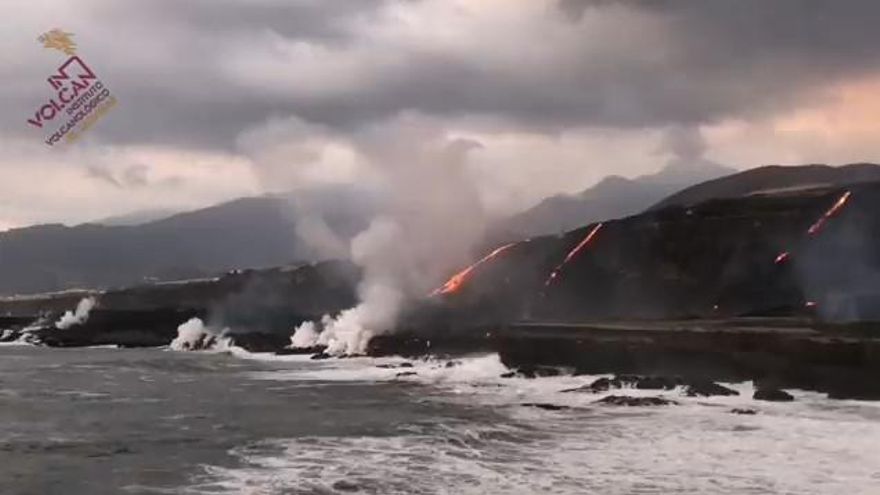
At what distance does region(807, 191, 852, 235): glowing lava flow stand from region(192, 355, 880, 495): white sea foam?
66436 millimetres

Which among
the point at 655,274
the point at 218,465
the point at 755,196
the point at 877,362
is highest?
the point at 755,196

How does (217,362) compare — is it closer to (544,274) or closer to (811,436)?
(544,274)

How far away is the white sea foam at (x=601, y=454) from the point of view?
24453mm

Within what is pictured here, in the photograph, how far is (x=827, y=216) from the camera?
10656 centimetres

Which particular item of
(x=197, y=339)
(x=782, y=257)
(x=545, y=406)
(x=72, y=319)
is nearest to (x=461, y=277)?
(x=197, y=339)

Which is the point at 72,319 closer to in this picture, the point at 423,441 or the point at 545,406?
the point at 545,406

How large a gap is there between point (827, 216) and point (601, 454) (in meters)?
87.6

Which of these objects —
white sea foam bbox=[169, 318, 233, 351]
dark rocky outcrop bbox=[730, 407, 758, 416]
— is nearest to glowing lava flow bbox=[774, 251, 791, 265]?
white sea foam bbox=[169, 318, 233, 351]

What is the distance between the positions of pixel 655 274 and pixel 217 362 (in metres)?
55.2

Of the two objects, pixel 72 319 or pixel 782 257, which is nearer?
pixel 782 257

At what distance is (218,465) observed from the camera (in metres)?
28.5

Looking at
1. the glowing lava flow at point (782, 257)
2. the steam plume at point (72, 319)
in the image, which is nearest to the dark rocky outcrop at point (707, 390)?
the glowing lava flow at point (782, 257)

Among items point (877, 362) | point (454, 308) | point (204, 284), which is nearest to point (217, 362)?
point (454, 308)

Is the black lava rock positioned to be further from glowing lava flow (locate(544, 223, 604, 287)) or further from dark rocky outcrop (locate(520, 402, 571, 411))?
glowing lava flow (locate(544, 223, 604, 287))
